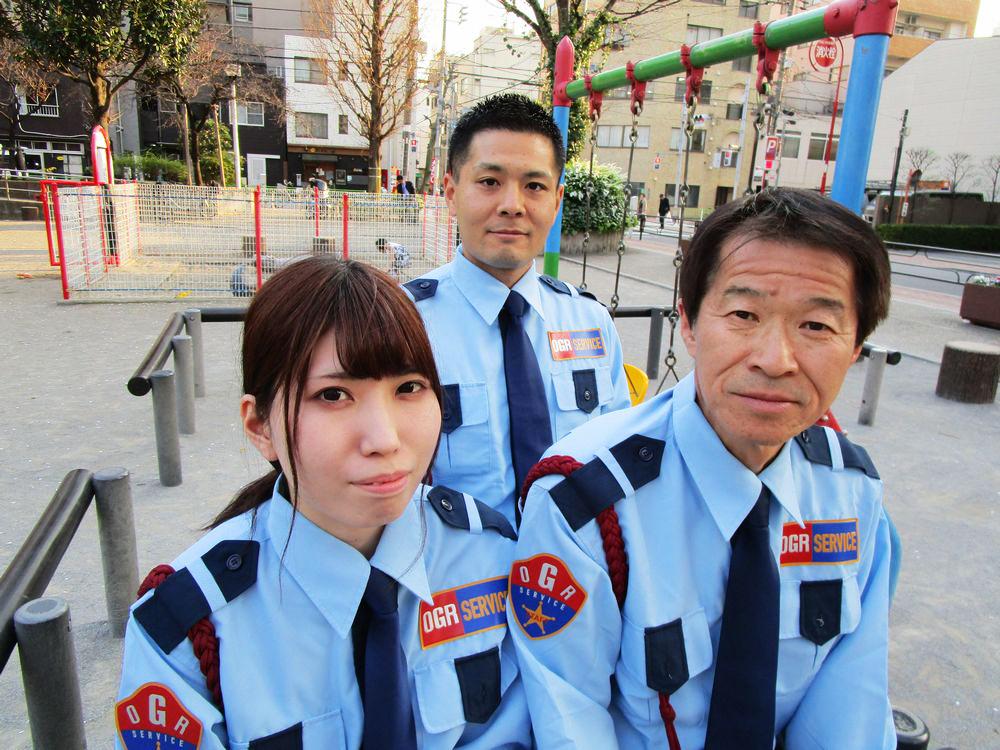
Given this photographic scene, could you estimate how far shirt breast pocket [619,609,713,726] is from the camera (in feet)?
4.34

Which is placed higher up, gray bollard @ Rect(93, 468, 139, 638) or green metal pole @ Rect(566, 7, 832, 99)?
green metal pole @ Rect(566, 7, 832, 99)

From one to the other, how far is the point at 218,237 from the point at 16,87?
23.7 metres

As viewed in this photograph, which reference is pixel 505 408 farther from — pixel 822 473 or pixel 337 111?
pixel 337 111

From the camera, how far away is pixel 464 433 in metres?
2.07

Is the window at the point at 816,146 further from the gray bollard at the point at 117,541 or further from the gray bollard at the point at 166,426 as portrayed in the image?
the gray bollard at the point at 117,541

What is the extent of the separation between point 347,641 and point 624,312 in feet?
15.7

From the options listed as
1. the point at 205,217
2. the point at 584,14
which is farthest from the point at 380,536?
the point at 584,14

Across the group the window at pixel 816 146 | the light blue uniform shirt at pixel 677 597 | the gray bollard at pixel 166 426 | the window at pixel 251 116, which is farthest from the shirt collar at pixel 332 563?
the window at pixel 816 146

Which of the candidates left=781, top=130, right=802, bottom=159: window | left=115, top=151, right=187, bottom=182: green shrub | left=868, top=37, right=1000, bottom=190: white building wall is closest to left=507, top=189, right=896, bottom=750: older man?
left=115, top=151, right=187, bottom=182: green shrub

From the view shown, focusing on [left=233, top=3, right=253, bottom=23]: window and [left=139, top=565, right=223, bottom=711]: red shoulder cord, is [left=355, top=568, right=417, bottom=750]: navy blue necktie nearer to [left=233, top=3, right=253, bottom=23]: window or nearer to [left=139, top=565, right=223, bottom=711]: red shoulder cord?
[left=139, top=565, right=223, bottom=711]: red shoulder cord

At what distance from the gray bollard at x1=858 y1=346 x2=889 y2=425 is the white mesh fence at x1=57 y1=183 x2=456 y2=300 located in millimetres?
5199

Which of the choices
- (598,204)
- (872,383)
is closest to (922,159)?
(598,204)

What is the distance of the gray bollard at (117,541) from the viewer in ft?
7.66

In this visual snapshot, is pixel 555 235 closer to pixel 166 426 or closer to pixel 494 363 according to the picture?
Answer: pixel 166 426
